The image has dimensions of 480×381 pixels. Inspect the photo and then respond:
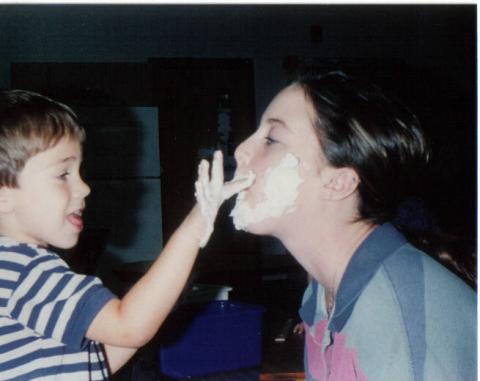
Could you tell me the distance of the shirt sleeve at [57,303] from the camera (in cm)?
83

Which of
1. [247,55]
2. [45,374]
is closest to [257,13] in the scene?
[247,55]

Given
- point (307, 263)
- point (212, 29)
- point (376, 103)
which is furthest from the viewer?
point (212, 29)

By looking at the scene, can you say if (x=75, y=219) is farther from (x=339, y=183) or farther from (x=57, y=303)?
(x=339, y=183)

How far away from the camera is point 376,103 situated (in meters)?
1.01

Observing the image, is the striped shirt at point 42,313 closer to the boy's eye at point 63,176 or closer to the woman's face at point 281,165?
the boy's eye at point 63,176

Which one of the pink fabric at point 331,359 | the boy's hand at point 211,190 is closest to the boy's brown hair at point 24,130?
the boy's hand at point 211,190

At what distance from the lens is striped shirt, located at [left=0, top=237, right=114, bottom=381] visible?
2.74 ft

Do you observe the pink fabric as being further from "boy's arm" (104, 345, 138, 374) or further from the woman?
"boy's arm" (104, 345, 138, 374)

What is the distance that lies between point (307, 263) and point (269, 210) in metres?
0.14

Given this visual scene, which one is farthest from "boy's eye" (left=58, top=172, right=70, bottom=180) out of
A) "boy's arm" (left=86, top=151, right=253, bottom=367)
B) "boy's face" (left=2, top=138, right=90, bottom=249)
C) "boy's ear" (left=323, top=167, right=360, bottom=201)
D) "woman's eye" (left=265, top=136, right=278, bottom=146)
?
"boy's ear" (left=323, top=167, right=360, bottom=201)

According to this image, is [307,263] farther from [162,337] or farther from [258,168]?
[162,337]

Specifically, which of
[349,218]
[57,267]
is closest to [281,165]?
[349,218]

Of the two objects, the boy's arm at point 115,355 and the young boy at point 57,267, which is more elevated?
the young boy at point 57,267

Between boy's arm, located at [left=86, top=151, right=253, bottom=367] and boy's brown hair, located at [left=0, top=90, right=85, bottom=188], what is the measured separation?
0.96 feet
